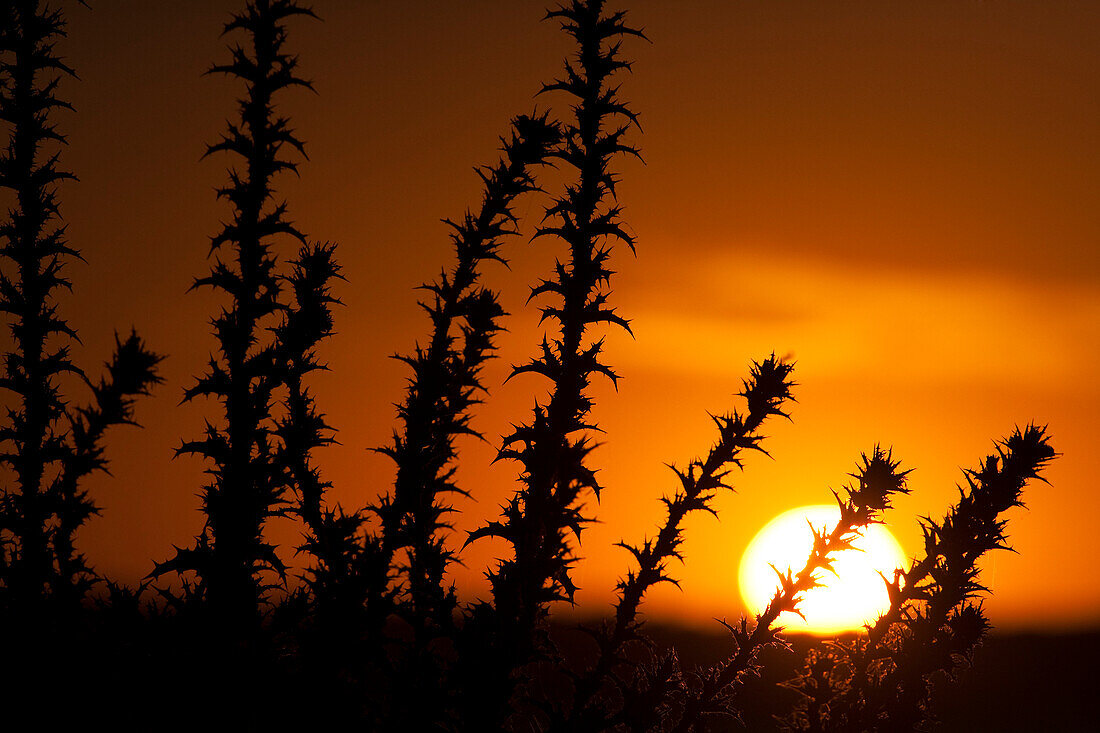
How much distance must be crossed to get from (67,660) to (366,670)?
5.87 feet

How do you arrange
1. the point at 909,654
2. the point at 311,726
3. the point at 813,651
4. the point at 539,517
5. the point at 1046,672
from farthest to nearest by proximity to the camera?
the point at 1046,672 → the point at 813,651 → the point at 909,654 → the point at 539,517 → the point at 311,726

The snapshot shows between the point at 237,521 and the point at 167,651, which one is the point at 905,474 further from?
the point at 167,651

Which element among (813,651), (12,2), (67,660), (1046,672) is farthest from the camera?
(1046,672)

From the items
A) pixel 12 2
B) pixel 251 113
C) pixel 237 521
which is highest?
pixel 12 2

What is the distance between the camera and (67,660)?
5957 mm

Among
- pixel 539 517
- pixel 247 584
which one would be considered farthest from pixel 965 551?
pixel 247 584

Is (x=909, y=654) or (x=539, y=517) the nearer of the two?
(x=539, y=517)

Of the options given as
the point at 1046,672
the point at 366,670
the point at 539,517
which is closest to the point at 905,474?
the point at 539,517

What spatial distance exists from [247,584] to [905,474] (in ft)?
14.6

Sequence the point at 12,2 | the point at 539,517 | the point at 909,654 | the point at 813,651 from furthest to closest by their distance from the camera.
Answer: the point at 12,2
the point at 813,651
the point at 909,654
the point at 539,517

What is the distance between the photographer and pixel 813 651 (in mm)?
7520

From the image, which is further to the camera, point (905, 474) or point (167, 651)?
point (905, 474)

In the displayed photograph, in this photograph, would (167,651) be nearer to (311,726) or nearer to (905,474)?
(311,726)

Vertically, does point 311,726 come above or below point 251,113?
below
